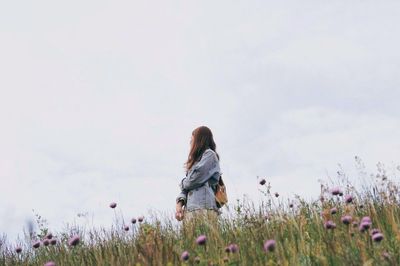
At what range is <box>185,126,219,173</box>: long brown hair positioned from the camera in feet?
23.5

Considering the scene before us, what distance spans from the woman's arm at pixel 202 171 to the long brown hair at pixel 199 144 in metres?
0.11

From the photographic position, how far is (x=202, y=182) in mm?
7062

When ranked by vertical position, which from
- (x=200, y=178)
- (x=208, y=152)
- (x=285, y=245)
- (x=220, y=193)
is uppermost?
(x=208, y=152)

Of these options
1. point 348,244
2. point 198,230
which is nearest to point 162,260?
point 348,244

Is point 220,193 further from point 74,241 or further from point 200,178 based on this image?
point 74,241

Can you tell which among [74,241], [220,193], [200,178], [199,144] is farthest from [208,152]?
[74,241]

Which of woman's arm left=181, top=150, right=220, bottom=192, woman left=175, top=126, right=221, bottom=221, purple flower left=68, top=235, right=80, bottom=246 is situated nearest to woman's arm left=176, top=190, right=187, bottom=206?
woman left=175, top=126, right=221, bottom=221

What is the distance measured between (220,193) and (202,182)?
362mm

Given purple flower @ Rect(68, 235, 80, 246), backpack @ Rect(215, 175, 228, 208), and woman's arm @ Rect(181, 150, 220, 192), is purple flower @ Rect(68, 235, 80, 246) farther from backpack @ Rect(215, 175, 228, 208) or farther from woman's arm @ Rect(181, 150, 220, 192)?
backpack @ Rect(215, 175, 228, 208)

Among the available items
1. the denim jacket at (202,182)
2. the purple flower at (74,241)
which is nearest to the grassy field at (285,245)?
the purple flower at (74,241)

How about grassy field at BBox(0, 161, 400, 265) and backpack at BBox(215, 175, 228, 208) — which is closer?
grassy field at BBox(0, 161, 400, 265)

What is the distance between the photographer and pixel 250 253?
3605 mm

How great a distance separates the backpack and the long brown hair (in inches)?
15.1

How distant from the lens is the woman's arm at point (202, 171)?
7047 mm
